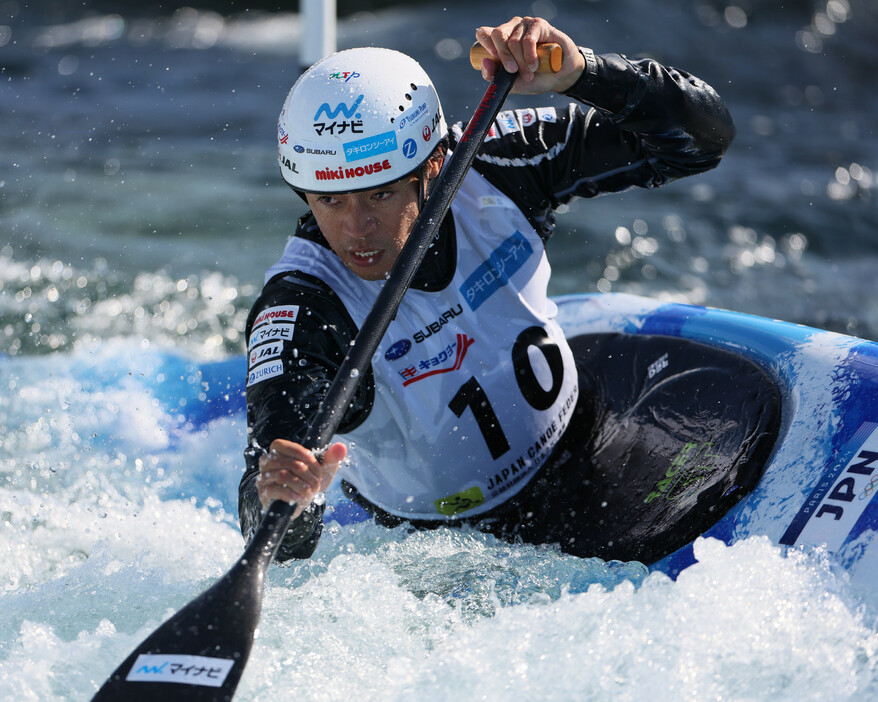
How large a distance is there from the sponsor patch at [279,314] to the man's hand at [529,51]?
0.74 metres

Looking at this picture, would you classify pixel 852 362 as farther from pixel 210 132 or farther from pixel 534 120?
pixel 210 132

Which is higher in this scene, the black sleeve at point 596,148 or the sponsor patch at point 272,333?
the black sleeve at point 596,148

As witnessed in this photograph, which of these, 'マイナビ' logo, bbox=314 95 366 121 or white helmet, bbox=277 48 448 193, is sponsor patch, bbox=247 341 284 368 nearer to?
white helmet, bbox=277 48 448 193

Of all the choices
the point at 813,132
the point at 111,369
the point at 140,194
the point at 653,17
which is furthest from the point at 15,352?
the point at 653,17

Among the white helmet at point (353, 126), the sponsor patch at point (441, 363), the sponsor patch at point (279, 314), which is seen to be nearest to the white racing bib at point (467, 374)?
the sponsor patch at point (441, 363)

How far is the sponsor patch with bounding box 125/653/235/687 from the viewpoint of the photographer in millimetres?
1819

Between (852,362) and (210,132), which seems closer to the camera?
(852,362)

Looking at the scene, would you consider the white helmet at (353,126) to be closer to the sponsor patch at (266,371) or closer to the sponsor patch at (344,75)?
the sponsor patch at (344,75)

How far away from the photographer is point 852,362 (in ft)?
8.22

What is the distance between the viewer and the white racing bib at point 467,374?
8.05 ft

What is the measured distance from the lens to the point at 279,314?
2.30 m

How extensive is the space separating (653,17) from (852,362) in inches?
411

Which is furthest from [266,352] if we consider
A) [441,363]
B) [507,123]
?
[507,123]

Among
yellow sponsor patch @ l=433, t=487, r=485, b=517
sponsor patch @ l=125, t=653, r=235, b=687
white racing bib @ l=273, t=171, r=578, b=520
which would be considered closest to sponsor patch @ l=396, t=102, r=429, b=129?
white racing bib @ l=273, t=171, r=578, b=520
